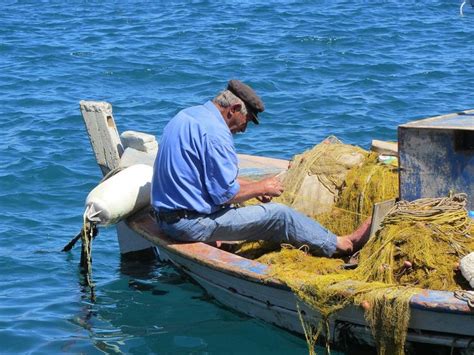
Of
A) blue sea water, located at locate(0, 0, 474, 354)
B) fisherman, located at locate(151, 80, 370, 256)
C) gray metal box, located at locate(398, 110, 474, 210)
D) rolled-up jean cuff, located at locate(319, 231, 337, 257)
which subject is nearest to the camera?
gray metal box, located at locate(398, 110, 474, 210)

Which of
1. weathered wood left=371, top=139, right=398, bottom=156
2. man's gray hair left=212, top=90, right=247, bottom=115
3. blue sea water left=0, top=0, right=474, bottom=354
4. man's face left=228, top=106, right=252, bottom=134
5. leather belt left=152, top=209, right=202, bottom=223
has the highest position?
man's gray hair left=212, top=90, right=247, bottom=115

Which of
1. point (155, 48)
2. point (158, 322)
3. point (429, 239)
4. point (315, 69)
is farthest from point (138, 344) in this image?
point (155, 48)

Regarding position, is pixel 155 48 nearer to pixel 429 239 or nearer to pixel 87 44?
pixel 87 44

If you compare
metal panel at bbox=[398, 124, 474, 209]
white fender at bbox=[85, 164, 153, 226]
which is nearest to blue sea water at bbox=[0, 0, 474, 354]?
white fender at bbox=[85, 164, 153, 226]

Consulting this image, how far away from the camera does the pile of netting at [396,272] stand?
6.12 metres

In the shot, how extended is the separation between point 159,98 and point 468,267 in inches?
409

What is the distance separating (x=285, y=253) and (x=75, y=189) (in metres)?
5.13

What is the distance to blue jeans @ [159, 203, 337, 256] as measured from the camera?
286 inches

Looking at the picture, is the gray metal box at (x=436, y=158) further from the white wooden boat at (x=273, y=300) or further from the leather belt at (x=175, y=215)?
the leather belt at (x=175, y=215)

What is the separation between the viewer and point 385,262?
6441 millimetres

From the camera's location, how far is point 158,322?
25.9 ft

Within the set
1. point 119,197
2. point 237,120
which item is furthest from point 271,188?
point 119,197

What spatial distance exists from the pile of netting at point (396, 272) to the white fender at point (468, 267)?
0.14 metres

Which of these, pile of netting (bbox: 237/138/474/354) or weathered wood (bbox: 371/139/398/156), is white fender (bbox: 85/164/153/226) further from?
weathered wood (bbox: 371/139/398/156)
